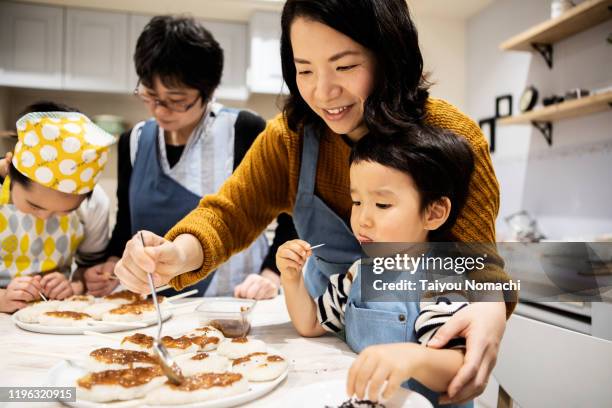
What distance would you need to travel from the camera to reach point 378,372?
58 cm

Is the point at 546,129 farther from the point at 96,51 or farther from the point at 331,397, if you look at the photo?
the point at 96,51

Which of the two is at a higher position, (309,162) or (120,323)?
(309,162)

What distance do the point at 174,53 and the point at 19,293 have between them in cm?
80

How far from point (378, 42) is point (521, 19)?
251cm

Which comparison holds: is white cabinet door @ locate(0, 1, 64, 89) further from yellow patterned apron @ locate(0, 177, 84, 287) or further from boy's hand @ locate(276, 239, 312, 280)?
boy's hand @ locate(276, 239, 312, 280)

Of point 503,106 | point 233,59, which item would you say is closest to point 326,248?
point 503,106

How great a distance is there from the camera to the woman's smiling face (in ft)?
2.68

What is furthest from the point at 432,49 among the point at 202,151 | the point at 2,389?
the point at 2,389

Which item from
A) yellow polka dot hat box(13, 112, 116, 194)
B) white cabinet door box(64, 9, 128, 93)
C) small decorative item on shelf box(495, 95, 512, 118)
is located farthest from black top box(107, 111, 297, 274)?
white cabinet door box(64, 9, 128, 93)

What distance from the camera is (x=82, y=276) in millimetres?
1416

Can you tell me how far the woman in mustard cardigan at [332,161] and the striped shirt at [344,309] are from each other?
3cm

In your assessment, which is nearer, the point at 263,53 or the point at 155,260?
the point at 155,260

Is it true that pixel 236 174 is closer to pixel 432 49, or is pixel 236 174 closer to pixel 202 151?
pixel 202 151

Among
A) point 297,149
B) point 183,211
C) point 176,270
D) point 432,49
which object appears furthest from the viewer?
point 432,49
